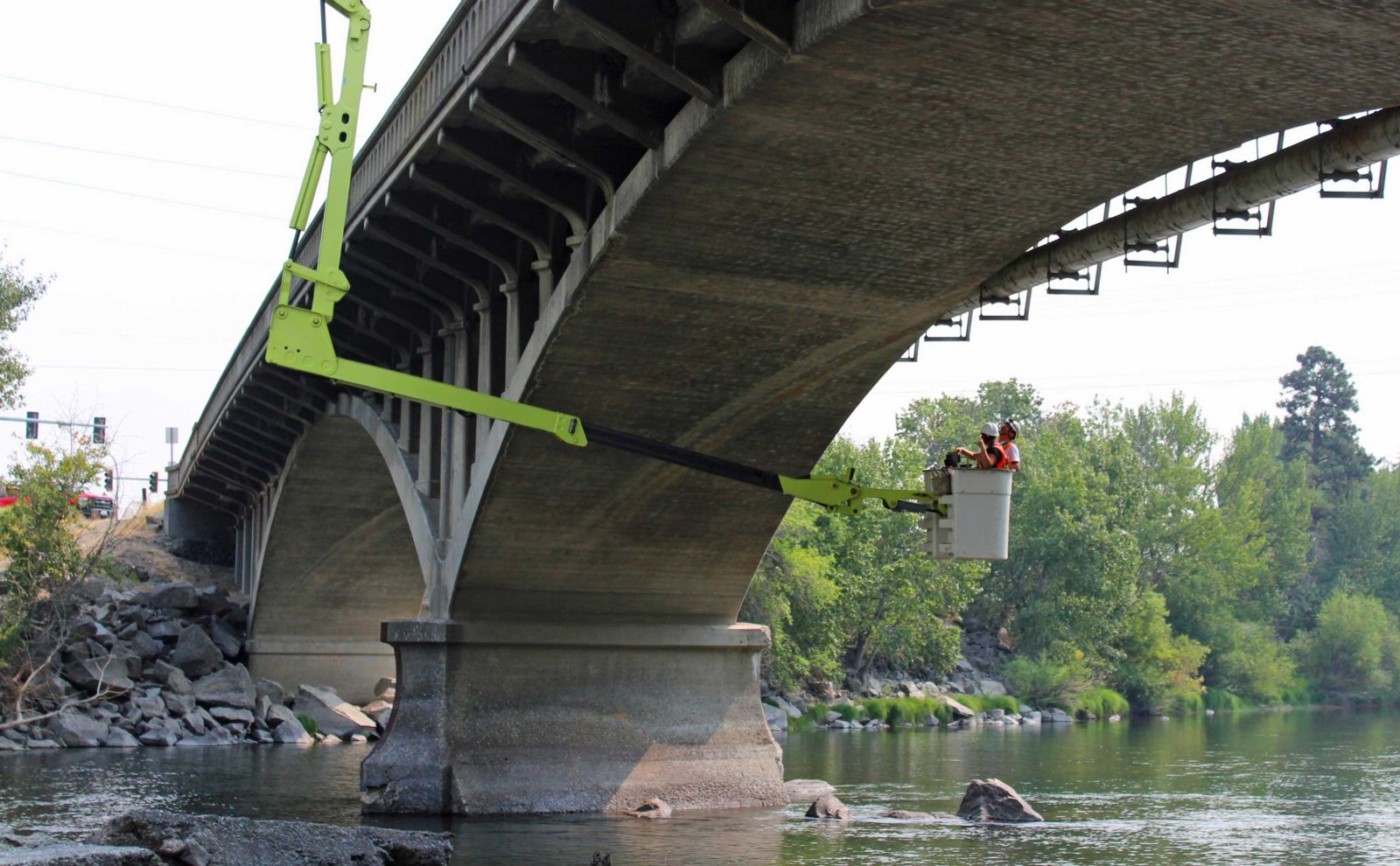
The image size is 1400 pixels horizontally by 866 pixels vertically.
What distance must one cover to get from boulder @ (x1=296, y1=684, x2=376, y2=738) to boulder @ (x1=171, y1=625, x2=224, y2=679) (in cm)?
225

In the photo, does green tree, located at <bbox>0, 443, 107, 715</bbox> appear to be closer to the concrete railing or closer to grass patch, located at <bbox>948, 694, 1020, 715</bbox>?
the concrete railing

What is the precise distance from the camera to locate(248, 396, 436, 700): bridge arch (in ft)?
119

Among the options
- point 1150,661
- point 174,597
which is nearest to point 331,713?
point 174,597

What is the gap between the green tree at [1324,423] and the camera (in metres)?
102

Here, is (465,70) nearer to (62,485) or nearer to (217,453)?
(62,485)

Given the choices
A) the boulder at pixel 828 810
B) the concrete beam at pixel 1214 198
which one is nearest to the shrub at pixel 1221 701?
the boulder at pixel 828 810

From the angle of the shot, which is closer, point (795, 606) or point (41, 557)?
point (41, 557)

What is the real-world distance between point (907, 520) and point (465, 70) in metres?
41.4

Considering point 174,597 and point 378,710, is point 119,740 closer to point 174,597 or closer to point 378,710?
point 378,710

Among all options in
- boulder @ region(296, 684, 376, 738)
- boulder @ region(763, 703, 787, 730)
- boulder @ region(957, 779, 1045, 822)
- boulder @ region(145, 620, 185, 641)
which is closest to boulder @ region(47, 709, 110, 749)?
boulder @ region(296, 684, 376, 738)

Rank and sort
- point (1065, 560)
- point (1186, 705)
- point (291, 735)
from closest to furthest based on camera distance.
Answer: point (291, 735), point (1065, 560), point (1186, 705)

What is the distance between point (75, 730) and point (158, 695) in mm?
3551

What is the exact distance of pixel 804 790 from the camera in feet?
78.0

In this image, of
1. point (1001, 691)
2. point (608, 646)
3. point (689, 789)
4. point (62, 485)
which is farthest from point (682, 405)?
point (1001, 691)
